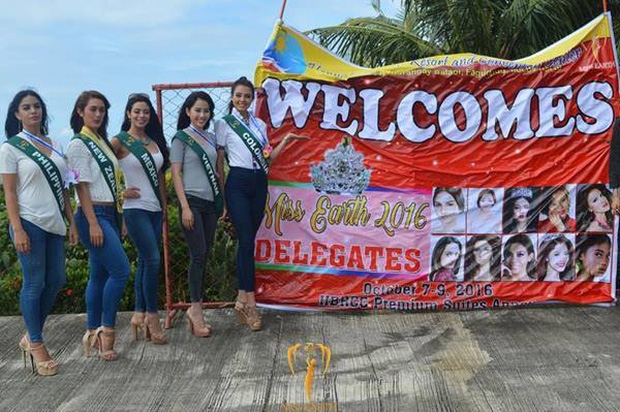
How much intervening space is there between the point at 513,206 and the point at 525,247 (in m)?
0.37

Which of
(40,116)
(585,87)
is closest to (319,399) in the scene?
(40,116)

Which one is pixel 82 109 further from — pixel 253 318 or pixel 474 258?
pixel 474 258

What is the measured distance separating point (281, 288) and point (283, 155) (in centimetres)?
116

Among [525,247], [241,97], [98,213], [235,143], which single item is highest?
[241,97]

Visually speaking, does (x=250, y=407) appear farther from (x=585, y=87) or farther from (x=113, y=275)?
(x=585, y=87)

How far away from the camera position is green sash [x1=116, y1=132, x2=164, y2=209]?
4.42m

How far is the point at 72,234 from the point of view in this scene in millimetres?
4367

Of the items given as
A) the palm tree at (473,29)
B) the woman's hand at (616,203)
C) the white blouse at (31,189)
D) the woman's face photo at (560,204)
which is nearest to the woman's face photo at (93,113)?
the white blouse at (31,189)

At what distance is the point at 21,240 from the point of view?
3912mm

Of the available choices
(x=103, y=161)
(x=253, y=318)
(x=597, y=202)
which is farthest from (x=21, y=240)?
(x=597, y=202)

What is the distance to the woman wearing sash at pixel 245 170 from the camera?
4.84 metres

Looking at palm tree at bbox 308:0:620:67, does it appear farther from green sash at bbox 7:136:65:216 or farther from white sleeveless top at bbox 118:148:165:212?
green sash at bbox 7:136:65:216

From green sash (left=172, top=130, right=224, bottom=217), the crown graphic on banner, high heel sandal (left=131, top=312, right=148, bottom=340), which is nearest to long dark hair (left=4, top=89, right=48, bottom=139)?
green sash (left=172, top=130, right=224, bottom=217)

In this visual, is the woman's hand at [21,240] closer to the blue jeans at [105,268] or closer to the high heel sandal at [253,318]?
the blue jeans at [105,268]
